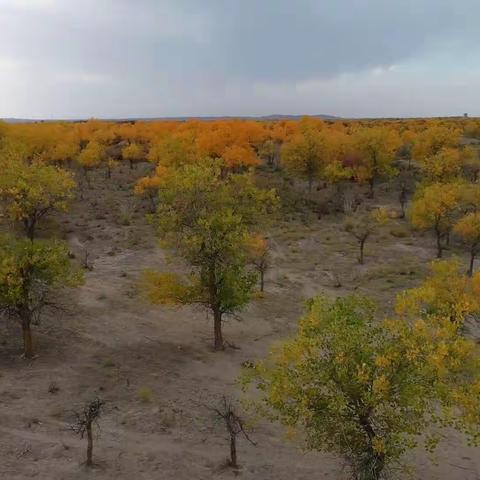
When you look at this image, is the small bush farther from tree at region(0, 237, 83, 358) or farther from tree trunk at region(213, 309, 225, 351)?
tree at region(0, 237, 83, 358)

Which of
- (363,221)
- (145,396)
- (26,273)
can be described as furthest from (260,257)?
(26,273)

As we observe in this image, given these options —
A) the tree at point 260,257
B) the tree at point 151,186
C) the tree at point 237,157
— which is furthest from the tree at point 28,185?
the tree at point 237,157

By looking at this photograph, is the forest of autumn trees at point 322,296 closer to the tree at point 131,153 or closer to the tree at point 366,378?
the tree at point 366,378

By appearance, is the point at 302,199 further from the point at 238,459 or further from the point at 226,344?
the point at 238,459

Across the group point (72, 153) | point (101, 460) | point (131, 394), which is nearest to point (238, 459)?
point (101, 460)

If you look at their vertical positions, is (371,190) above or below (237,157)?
below

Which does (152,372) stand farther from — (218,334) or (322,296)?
(322,296)
